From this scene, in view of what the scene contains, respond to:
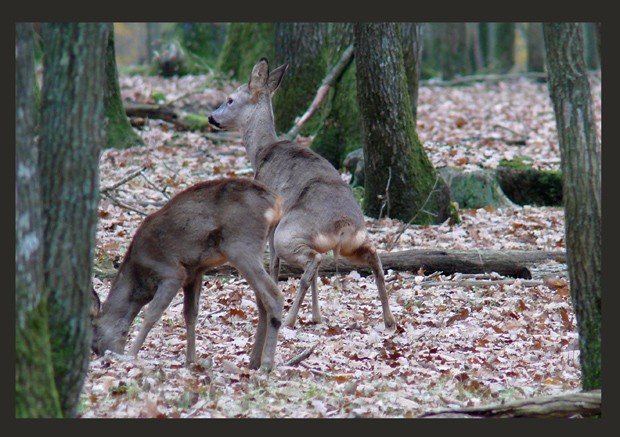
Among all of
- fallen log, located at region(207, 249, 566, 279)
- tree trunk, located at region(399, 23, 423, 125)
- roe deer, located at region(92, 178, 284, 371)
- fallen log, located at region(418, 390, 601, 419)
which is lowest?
fallen log, located at region(207, 249, 566, 279)

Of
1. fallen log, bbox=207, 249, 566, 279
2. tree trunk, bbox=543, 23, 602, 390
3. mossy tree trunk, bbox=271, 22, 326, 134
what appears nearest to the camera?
tree trunk, bbox=543, 23, 602, 390

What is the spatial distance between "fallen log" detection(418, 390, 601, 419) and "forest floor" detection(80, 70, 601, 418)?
0.86 feet

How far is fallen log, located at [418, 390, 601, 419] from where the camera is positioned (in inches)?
162

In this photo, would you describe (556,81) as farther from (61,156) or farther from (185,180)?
(185,180)

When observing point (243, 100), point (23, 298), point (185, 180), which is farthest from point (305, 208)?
point (185, 180)

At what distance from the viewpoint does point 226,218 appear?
17.7ft

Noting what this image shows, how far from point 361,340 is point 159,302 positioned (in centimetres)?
203

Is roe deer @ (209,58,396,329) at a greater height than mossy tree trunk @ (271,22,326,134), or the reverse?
mossy tree trunk @ (271,22,326,134)

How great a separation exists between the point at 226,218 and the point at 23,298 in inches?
82.9

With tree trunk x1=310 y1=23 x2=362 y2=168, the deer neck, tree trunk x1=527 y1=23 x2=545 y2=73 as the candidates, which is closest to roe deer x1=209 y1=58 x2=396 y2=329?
the deer neck

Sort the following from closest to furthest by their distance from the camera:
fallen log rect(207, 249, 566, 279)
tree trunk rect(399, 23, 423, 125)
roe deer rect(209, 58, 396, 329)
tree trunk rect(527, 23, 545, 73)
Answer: roe deer rect(209, 58, 396, 329)
fallen log rect(207, 249, 566, 279)
tree trunk rect(399, 23, 423, 125)
tree trunk rect(527, 23, 545, 73)

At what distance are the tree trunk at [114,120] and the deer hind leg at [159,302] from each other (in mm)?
7949

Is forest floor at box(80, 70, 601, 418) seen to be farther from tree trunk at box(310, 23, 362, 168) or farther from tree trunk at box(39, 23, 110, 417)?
tree trunk at box(310, 23, 362, 168)

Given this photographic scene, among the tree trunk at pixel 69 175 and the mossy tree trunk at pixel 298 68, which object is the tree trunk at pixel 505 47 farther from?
the tree trunk at pixel 69 175
